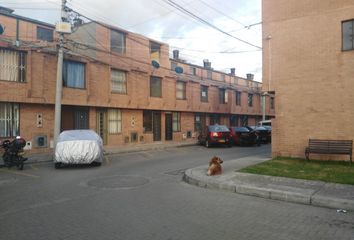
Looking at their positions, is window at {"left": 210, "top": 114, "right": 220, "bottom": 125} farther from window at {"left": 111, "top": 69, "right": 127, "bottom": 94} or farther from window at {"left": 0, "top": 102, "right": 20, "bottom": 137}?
window at {"left": 0, "top": 102, "right": 20, "bottom": 137}

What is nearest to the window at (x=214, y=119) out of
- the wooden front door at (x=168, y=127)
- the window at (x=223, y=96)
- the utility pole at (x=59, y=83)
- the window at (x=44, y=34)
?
the window at (x=223, y=96)

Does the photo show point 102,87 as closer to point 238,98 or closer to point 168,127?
point 168,127

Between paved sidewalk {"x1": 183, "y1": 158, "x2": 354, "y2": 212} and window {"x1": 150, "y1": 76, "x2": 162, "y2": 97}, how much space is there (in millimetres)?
16641

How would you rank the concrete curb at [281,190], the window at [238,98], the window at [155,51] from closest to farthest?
the concrete curb at [281,190], the window at [155,51], the window at [238,98]

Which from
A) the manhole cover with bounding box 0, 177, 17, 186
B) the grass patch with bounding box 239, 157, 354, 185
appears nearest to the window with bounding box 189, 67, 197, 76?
the grass patch with bounding box 239, 157, 354, 185

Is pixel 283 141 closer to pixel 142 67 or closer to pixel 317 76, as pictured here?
pixel 317 76

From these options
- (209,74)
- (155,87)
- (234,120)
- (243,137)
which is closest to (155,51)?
(155,87)

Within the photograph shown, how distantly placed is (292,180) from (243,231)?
178 inches

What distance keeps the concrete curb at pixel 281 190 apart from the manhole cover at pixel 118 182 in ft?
4.75

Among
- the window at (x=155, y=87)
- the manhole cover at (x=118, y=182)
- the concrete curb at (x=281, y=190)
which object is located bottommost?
the manhole cover at (x=118, y=182)

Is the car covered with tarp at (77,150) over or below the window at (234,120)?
below

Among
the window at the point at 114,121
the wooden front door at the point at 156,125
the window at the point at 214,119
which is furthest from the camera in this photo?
the window at the point at 214,119

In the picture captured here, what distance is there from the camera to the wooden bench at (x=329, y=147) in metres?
13.0

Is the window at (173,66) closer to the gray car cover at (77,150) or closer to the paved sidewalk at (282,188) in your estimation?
the gray car cover at (77,150)
